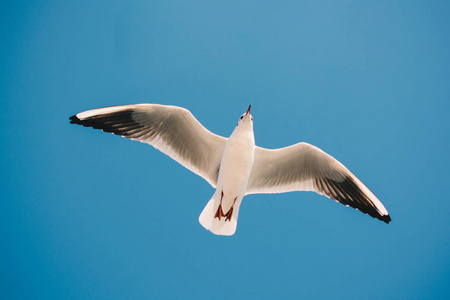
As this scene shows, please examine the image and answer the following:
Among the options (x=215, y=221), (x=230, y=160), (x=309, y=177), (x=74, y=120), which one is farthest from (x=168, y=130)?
(x=309, y=177)

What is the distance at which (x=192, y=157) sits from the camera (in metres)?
4.43

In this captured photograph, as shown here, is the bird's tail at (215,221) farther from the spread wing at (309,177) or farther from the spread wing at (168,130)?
the spread wing at (309,177)

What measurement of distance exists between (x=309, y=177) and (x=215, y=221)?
4.20 feet

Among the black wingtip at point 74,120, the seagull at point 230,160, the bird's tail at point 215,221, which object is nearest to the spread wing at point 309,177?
the seagull at point 230,160

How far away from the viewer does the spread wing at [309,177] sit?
4184mm

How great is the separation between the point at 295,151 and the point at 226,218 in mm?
1136

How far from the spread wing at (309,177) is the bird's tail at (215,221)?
0.53 m

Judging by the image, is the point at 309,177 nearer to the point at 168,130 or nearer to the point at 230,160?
the point at 230,160

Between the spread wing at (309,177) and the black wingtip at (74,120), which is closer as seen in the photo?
the black wingtip at (74,120)

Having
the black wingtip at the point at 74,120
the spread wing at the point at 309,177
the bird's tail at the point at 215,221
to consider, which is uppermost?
the black wingtip at the point at 74,120

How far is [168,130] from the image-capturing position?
421cm

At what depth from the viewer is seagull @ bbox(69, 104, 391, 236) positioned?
4043 millimetres

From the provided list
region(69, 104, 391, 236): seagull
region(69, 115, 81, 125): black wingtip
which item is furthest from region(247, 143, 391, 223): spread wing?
region(69, 115, 81, 125): black wingtip

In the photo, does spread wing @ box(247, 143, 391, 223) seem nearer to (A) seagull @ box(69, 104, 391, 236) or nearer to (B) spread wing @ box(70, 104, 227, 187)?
(A) seagull @ box(69, 104, 391, 236)
